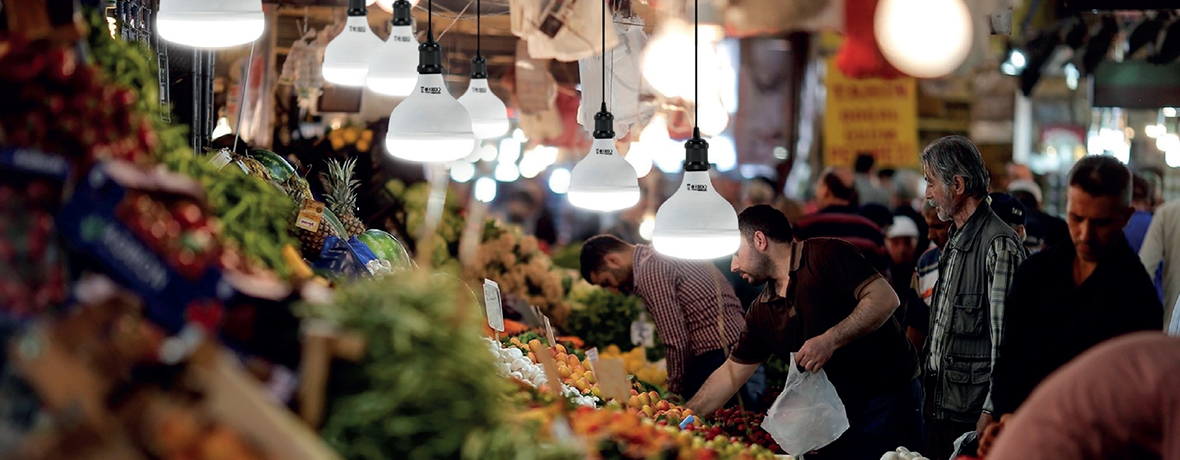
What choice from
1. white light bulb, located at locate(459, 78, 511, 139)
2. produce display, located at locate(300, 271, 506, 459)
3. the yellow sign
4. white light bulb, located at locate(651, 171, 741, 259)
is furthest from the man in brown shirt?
the yellow sign

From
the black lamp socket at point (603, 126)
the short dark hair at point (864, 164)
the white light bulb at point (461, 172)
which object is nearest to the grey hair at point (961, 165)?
the black lamp socket at point (603, 126)

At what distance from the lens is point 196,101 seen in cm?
452

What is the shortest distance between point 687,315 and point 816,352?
109 centimetres

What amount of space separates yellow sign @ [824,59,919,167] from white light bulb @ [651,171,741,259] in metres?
7.94

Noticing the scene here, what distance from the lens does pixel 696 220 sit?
141 inches

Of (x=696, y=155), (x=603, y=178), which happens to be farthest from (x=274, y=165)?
(x=696, y=155)

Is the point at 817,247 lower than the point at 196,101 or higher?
lower

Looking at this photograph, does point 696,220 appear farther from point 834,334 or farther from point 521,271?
point 521,271

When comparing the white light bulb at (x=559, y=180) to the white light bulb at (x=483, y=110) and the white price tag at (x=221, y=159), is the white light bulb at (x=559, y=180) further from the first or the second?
the white price tag at (x=221, y=159)

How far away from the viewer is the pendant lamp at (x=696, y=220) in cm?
357

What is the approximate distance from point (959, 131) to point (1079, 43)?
572 cm

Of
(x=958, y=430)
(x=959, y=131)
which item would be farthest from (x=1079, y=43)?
(x=958, y=430)

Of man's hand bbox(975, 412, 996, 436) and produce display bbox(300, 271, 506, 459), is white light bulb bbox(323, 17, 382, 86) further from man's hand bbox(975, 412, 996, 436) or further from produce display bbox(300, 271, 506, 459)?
produce display bbox(300, 271, 506, 459)

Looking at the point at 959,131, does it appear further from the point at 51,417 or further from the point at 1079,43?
the point at 51,417
